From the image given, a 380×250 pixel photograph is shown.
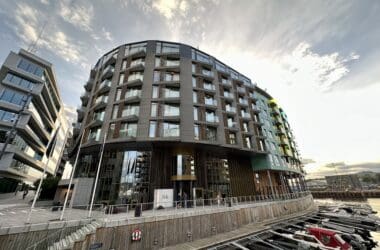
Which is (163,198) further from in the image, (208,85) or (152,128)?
(208,85)

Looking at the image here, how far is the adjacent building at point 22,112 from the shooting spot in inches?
1180

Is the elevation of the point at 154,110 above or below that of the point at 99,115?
below

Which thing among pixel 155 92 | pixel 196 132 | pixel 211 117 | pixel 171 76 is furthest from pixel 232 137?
pixel 155 92

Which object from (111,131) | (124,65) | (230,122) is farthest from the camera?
(230,122)

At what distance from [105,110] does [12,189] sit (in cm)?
3017

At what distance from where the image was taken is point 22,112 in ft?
93.5

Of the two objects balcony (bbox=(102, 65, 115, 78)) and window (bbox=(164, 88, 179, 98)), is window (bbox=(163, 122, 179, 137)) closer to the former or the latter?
window (bbox=(164, 88, 179, 98))

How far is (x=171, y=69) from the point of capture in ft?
84.7

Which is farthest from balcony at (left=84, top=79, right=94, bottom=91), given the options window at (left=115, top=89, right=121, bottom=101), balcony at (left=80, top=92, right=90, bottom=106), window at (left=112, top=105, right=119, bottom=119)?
window at (left=112, top=105, right=119, bottom=119)

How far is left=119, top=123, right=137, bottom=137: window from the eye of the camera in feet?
68.1

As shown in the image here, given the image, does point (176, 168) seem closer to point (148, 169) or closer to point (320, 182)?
point (148, 169)

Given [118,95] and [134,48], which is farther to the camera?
[134,48]

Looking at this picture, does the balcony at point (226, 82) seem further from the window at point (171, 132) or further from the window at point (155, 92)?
the window at point (171, 132)

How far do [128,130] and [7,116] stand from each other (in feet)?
93.9
